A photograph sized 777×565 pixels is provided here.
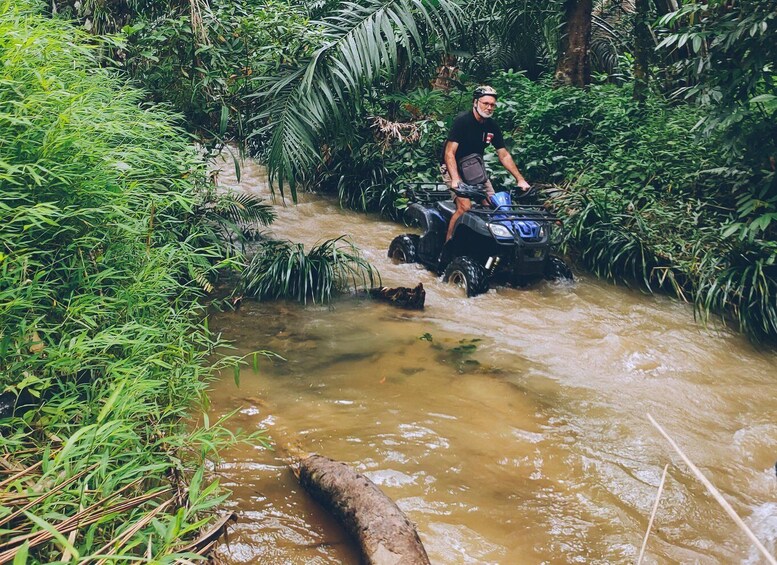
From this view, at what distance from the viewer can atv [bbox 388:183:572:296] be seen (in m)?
6.05

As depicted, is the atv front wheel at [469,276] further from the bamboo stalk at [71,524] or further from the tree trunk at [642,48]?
the bamboo stalk at [71,524]

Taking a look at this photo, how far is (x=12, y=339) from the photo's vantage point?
8.31 ft

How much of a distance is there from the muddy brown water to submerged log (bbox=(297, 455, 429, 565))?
4.4 inches

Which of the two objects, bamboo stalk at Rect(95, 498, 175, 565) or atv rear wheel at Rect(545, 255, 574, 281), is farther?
atv rear wheel at Rect(545, 255, 574, 281)

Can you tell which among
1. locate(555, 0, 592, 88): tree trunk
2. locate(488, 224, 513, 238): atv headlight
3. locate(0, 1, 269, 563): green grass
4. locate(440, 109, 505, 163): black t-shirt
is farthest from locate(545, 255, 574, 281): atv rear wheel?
locate(0, 1, 269, 563): green grass

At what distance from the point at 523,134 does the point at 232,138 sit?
160 inches

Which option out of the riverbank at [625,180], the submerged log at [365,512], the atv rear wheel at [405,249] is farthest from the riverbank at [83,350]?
A: the riverbank at [625,180]

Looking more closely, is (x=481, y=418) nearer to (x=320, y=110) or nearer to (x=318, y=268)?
(x=318, y=268)

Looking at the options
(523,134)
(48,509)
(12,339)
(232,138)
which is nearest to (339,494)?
(48,509)

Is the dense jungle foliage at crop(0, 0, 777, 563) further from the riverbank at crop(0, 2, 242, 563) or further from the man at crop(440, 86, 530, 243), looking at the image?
the man at crop(440, 86, 530, 243)

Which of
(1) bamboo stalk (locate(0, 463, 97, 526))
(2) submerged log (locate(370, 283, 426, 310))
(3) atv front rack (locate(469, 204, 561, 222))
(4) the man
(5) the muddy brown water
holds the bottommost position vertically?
(5) the muddy brown water

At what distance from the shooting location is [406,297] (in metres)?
6.00

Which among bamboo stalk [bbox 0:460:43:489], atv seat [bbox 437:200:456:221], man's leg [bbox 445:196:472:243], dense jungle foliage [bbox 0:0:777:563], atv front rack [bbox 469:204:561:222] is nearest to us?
bamboo stalk [bbox 0:460:43:489]

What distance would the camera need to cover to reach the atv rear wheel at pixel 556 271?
6820 millimetres
